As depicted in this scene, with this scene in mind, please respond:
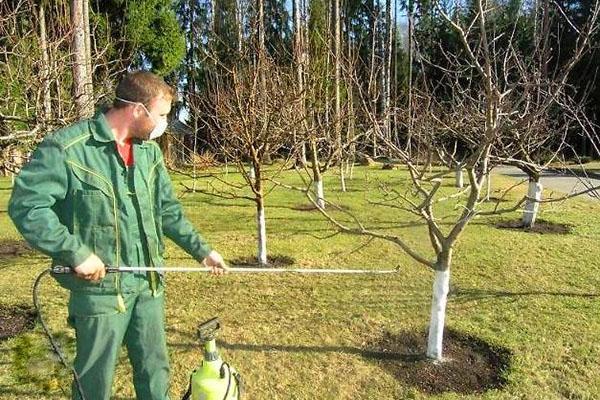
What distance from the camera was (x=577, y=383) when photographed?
3639 mm

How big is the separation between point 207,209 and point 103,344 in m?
9.20

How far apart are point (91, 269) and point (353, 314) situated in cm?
311

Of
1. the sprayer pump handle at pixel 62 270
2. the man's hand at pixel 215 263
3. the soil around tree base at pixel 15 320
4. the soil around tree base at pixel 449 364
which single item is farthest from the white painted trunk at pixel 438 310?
the soil around tree base at pixel 15 320

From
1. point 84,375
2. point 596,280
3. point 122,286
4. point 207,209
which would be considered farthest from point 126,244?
point 207,209

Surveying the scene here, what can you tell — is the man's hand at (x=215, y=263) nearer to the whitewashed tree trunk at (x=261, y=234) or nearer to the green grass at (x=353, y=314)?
the green grass at (x=353, y=314)

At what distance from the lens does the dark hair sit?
90.4 inches

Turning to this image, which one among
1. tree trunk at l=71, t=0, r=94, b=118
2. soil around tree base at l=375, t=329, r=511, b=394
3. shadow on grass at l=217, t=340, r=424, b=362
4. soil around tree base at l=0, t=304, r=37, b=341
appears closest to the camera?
soil around tree base at l=375, t=329, r=511, b=394

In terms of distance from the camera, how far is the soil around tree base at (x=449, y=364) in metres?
3.61

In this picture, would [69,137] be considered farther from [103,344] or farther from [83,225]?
[103,344]

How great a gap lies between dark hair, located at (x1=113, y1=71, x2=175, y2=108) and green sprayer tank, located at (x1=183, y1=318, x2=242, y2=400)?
0.99 meters

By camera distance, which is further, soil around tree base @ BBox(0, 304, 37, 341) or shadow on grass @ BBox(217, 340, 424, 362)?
soil around tree base @ BBox(0, 304, 37, 341)

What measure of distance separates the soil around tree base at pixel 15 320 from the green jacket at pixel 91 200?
242cm

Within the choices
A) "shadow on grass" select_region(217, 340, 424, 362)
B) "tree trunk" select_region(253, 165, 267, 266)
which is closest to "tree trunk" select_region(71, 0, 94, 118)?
"tree trunk" select_region(253, 165, 267, 266)

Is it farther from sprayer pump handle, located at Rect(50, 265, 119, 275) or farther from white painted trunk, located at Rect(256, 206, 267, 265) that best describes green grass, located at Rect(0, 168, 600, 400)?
sprayer pump handle, located at Rect(50, 265, 119, 275)
